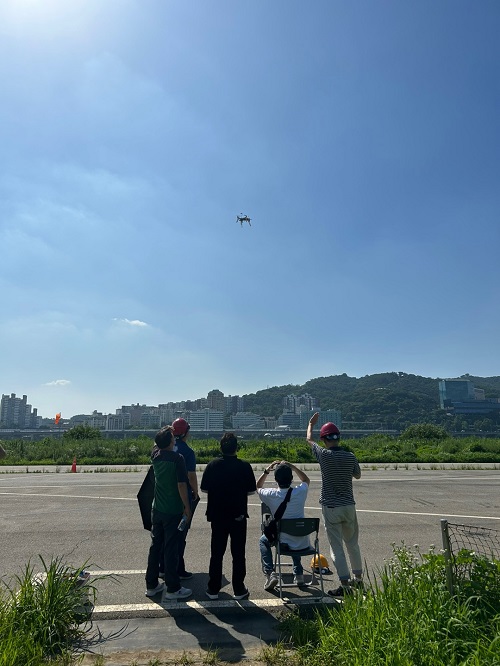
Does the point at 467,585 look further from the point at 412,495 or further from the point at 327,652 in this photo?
the point at 412,495

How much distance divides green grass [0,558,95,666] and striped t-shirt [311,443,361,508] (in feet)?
9.40

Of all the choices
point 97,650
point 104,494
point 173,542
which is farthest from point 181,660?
point 104,494

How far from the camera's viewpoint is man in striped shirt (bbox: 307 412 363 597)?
515 centimetres

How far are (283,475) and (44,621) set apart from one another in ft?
9.31

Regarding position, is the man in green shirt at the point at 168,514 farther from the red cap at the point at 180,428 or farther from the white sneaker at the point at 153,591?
the red cap at the point at 180,428

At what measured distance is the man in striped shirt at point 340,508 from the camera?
5152 mm

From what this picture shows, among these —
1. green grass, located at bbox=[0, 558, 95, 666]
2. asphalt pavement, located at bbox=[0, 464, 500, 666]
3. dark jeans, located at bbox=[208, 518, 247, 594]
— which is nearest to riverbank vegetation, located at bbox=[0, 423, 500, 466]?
asphalt pavement, located at bbox=[0, 464, 500, 666]

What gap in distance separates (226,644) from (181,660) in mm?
548

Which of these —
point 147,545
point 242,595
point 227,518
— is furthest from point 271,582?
point 147,545

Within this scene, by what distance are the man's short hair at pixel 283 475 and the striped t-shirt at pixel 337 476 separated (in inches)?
16.9

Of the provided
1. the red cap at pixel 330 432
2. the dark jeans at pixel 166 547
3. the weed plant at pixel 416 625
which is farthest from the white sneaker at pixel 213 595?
the red cap at pixel 330 432

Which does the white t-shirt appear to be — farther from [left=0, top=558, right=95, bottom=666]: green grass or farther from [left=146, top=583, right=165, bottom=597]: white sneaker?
[left=0, top=558, right=95, bottom=666]: green grass

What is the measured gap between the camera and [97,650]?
3912mm

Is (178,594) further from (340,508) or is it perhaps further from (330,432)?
(330,432)
